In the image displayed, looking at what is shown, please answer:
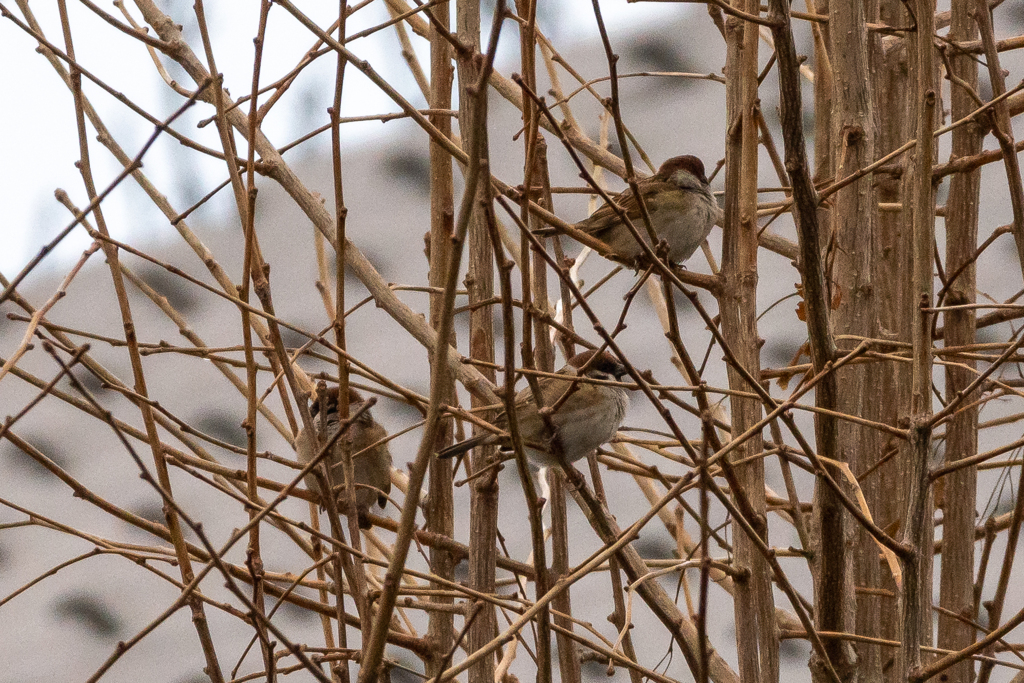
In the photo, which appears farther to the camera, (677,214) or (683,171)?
(683,171)

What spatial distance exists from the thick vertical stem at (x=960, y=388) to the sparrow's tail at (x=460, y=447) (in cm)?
80

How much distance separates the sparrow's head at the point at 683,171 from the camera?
3137mm

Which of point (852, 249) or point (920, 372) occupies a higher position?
point (852, 249)

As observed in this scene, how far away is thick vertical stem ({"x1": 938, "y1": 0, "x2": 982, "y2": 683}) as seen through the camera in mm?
1636

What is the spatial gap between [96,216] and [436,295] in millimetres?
569

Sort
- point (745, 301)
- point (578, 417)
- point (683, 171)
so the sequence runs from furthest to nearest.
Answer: point (683, 171)
point (578, 417)
point (745, 301)

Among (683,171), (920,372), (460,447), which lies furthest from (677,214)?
(920,372)

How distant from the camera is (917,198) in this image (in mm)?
1262

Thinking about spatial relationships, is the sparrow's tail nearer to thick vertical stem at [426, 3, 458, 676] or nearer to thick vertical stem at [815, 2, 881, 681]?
thick vertical stem at [426, 3, 458, 676]

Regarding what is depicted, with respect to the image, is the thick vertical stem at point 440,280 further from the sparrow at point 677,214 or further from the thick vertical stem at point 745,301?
the sparrow at point 677,214

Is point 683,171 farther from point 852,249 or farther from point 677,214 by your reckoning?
point 852,249

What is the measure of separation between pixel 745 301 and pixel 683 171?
157 cm

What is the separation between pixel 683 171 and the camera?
322cm

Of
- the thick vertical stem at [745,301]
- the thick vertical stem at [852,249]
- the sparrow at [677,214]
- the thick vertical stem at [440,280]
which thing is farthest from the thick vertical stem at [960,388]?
the sparrow at [677,214]
